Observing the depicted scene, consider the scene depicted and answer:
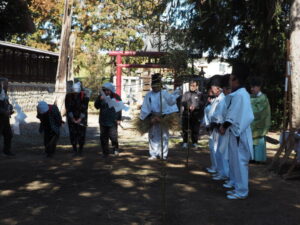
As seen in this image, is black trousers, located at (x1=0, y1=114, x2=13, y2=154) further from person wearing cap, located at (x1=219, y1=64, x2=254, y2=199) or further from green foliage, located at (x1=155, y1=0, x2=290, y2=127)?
green foliage, located at (x1=155, y1=0, x2=290, y2=127)

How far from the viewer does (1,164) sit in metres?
8.29

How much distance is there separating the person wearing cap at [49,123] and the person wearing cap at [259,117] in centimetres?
420

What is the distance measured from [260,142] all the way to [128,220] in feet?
15.9

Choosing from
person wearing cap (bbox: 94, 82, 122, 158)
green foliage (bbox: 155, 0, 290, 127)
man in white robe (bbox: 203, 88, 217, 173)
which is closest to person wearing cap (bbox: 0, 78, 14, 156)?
person wearing cap (bbox: 94, 82, 122, 158)

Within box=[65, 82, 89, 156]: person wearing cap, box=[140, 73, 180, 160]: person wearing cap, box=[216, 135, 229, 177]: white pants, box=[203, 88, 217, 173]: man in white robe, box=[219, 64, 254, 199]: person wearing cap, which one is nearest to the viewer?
box=[219, 64, 254, 199]: person wearing cap

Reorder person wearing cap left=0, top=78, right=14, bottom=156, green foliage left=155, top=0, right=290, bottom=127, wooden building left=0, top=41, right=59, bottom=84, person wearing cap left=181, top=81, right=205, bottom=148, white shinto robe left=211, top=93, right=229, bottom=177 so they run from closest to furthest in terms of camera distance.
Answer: white shinto robe left=211, top=93, right=229, bottom=177, person wearing cap left=0, top=78, right=14, bottom=156, person wearing cap left=181, top=81, right=205, bottom=148, green foliage left=155, top=0, right=290, bottom=127, wooden building left=0, top=41, right=59, bottom=84

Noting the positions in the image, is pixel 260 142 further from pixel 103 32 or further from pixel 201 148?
pixel 103 32

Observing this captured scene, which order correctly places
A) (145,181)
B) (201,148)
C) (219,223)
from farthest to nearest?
1. (201,148)
2. (145,181)
3. (219,223)

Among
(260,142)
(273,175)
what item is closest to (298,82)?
(260,142)

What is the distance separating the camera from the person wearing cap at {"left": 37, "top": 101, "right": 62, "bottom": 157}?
908 centimetres

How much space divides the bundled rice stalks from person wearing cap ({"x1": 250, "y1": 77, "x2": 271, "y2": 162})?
5.43ft

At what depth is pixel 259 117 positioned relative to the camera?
8.76m

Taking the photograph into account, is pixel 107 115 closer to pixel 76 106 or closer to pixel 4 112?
pixel 76 106

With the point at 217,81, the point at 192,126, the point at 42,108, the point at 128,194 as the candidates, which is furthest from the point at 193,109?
the point at 128,194
